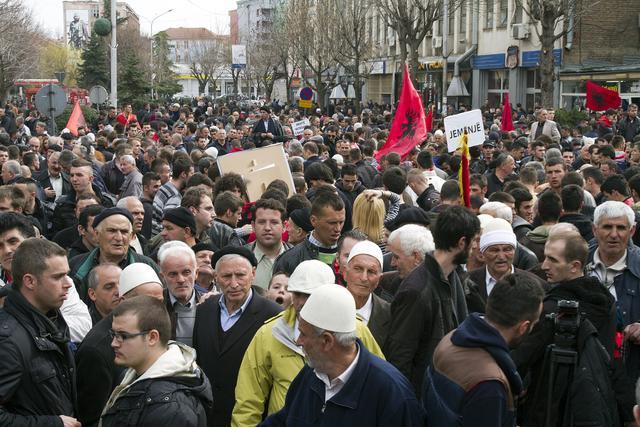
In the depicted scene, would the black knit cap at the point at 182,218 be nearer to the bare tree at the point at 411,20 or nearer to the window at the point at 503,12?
the bare tree at the point at 411,20

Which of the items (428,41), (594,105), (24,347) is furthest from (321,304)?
(428,41)

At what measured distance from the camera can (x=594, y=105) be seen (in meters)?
23.9

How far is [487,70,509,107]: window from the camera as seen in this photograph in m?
45.6

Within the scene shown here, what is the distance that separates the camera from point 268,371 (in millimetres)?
4965

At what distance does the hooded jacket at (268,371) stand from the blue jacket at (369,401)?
34.1 inches

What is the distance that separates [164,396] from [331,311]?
886 mm

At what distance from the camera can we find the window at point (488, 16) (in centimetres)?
4553

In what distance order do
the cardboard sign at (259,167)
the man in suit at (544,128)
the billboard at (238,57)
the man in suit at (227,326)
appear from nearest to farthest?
the man in suit at (227,326) < the cardboard sign at (259,167) < the man in suit at (544,128) < the billboard at (238,57)

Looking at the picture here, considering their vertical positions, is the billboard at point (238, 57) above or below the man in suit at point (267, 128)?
above

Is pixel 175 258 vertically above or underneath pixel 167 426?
above

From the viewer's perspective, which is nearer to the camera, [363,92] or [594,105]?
[594,105]

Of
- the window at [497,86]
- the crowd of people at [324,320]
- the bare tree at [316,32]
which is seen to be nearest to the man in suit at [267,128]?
the crowd of people at [324,320]

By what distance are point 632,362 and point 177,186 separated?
715 centimetres

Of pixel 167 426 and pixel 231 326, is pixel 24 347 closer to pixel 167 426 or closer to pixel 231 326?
pixel 167 426
